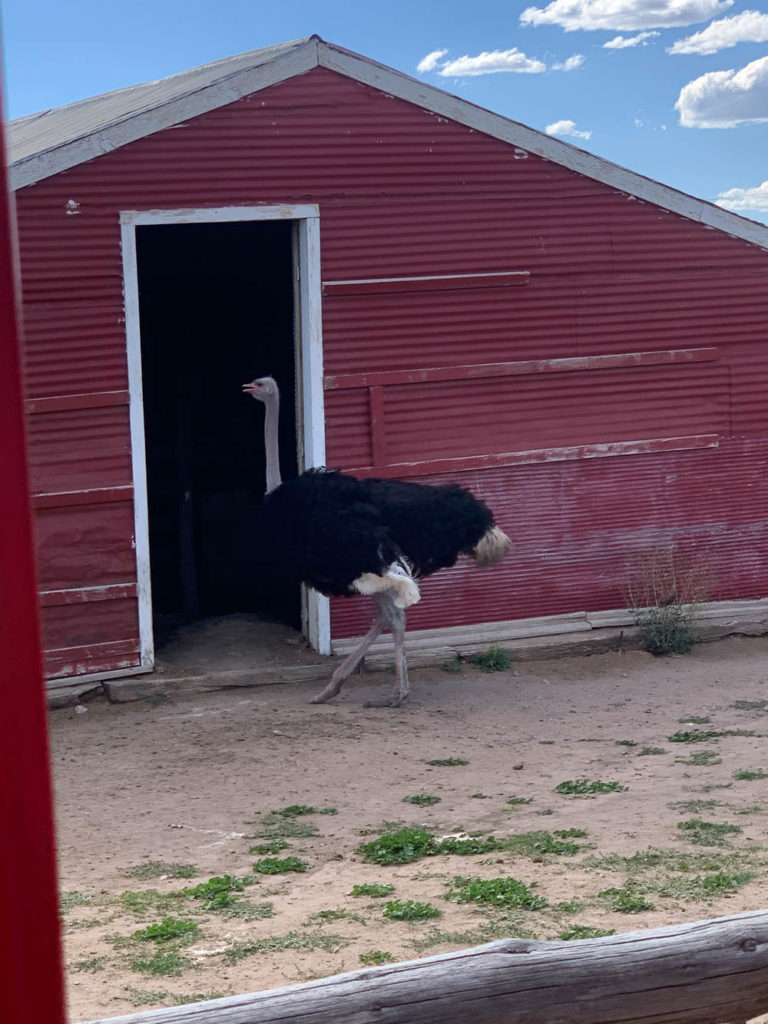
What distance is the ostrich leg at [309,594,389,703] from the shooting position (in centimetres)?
898

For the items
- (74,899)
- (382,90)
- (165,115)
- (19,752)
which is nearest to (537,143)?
(382,90)

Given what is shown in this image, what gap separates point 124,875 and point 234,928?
991mm

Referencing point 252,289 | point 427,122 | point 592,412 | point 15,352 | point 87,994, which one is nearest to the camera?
point 15,352

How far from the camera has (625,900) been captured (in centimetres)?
519

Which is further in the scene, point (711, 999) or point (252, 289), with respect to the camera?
point (252, 289)

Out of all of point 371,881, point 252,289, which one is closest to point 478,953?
point 371,881

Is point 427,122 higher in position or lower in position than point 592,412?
higher

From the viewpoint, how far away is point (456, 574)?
1029 centimetres

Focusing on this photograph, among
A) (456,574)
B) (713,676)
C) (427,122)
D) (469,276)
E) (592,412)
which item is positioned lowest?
(713,676)

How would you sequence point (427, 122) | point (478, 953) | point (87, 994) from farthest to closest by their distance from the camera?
point (427, 122)
point (87, 994)
point (478, 953)

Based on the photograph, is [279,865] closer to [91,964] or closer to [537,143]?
[91,964]

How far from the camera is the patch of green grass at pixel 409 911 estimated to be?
5141mm

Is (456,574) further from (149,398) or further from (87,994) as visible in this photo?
(87,994)

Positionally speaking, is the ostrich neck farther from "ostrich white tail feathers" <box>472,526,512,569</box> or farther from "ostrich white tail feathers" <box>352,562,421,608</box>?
"ostrich white tail feathers" <box>472,526,512,569</box>
